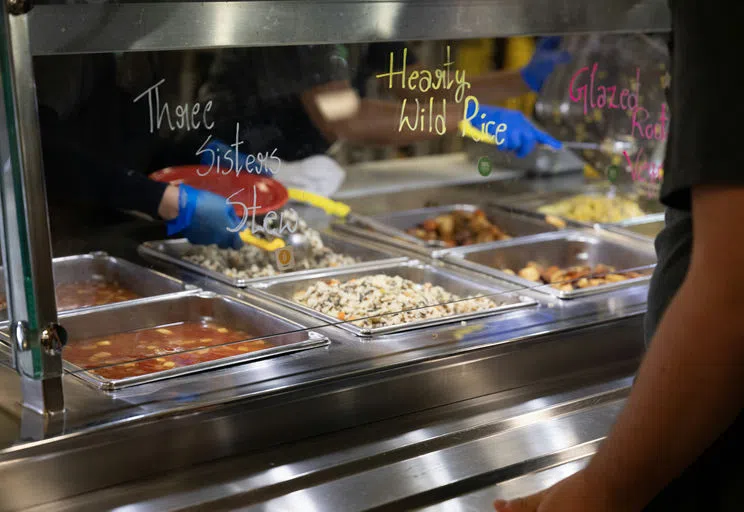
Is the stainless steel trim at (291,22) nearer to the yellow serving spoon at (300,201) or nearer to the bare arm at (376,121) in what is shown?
the bare arm at (376,121)

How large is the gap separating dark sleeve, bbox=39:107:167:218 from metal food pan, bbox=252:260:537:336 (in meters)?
0.25

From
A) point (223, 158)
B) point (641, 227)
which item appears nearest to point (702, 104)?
point (223, 158)

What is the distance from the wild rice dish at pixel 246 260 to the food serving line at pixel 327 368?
0.06 ft

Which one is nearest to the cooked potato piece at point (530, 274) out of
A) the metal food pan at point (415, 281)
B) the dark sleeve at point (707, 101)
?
the metal food pan at point (415, 281)

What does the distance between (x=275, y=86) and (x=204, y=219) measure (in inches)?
9.7

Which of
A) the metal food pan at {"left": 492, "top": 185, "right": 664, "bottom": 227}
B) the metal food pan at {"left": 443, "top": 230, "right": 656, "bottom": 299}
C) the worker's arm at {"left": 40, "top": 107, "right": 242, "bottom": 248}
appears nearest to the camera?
the worker's arm at {"left": 40, "top": 107, "right": 242, "bottom": 248}

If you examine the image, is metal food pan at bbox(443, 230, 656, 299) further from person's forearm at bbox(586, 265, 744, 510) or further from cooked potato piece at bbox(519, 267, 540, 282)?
person's forearm at bbox(586, 265, 744, 510)

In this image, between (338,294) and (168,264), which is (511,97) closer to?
(338,294)

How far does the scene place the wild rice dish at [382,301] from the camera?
1572mm

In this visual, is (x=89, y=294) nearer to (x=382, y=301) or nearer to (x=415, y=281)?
(x=382, y=301)

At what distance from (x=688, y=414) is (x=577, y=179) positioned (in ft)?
5.44

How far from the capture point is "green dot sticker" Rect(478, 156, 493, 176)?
184 cm

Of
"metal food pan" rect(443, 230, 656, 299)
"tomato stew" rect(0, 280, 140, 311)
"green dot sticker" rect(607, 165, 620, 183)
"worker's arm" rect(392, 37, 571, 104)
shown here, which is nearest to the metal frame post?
"tomato stew" rect(0, 280, 140, 311)

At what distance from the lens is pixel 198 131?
4.72 feet
